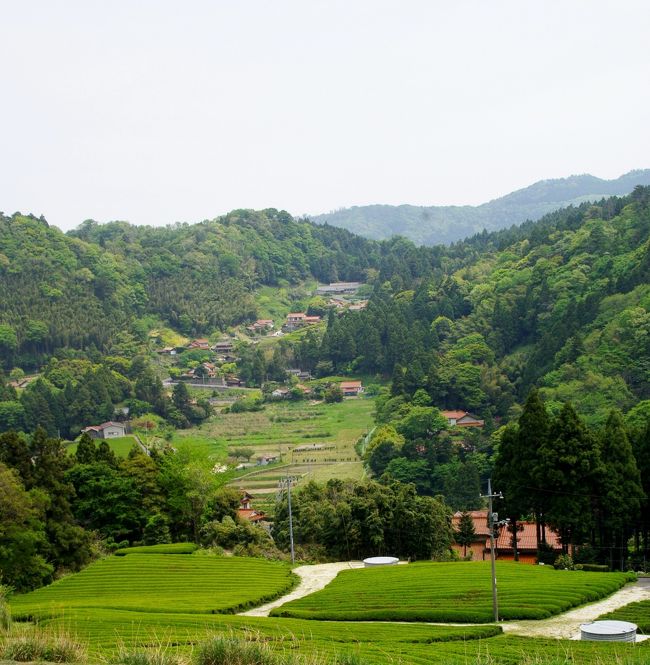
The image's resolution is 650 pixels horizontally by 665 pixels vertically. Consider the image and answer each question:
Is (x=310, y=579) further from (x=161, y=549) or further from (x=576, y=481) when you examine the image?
(x=576, y=481)

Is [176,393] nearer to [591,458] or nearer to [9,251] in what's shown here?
[9,251]

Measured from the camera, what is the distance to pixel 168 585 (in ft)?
95.9

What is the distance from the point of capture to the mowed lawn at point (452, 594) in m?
22.7

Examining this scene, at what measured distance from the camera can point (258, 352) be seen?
9612cm

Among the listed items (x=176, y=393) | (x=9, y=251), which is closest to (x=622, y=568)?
(x=176, y=393)

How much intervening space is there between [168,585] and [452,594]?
32.7 ft

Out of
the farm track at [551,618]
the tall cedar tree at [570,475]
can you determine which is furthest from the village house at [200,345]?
the tall cedar tree at [570,475]

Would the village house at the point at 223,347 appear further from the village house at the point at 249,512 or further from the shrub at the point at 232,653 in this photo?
the shrub at the point at 232,653

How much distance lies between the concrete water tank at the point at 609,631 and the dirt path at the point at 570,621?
516 mm

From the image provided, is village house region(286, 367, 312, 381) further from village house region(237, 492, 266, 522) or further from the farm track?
the farm track

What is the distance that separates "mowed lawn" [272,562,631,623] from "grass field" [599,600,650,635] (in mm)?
1336

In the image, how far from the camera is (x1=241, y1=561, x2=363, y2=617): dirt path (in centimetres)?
2586

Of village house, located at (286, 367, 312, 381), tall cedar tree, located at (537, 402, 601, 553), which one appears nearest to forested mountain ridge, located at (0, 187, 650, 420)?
village house, located at (286, 367, 312, 381)

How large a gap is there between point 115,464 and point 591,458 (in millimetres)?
19601
